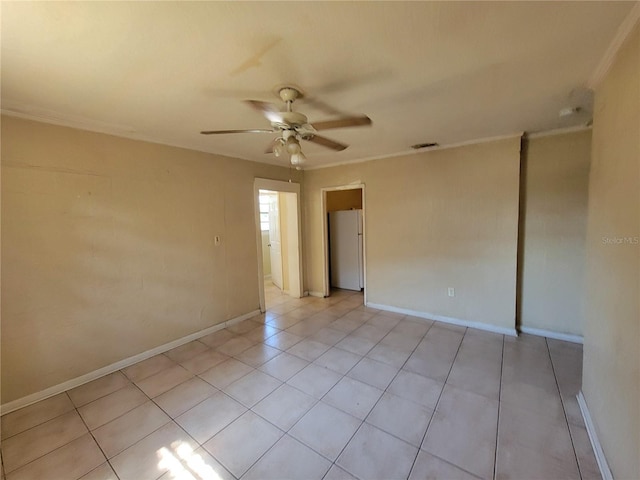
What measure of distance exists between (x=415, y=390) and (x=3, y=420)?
10.4ft

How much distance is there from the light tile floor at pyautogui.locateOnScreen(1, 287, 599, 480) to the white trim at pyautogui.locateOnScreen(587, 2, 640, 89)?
228 cm

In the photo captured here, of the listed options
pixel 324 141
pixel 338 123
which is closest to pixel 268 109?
pixel 338 123

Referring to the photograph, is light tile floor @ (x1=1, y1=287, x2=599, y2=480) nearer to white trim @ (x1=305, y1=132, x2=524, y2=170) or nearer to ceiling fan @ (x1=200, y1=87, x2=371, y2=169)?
ceiling fan @ (x1=200, y1=87, x2=371, y2=169)

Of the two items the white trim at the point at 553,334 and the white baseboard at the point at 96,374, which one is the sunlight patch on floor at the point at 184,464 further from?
the white trim at the point at 553,334

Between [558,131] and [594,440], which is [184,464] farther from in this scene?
[558,131]

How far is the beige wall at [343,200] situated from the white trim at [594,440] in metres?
4.50

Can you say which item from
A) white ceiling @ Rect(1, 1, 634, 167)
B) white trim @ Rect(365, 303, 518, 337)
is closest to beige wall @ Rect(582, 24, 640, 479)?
white ceiling @ Rect(1, 1, 634, 167)

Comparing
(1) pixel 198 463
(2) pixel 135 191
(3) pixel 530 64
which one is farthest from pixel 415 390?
(2) pixel 135 191

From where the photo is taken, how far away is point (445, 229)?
11.3ft

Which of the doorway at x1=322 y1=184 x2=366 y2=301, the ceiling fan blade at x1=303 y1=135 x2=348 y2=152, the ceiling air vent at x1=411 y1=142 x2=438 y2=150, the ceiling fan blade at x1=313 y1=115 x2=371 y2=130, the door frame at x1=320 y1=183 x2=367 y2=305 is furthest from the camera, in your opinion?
the doorway at x1=322 y1=184 x2=366 y2=301

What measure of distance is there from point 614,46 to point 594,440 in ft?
7.42

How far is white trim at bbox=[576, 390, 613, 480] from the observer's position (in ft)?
4.56

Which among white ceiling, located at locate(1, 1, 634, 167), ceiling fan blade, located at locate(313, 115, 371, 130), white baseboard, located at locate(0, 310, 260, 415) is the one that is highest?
white ceiling, located at locate(1, 1, 634, 167)

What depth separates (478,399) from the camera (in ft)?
6.70
